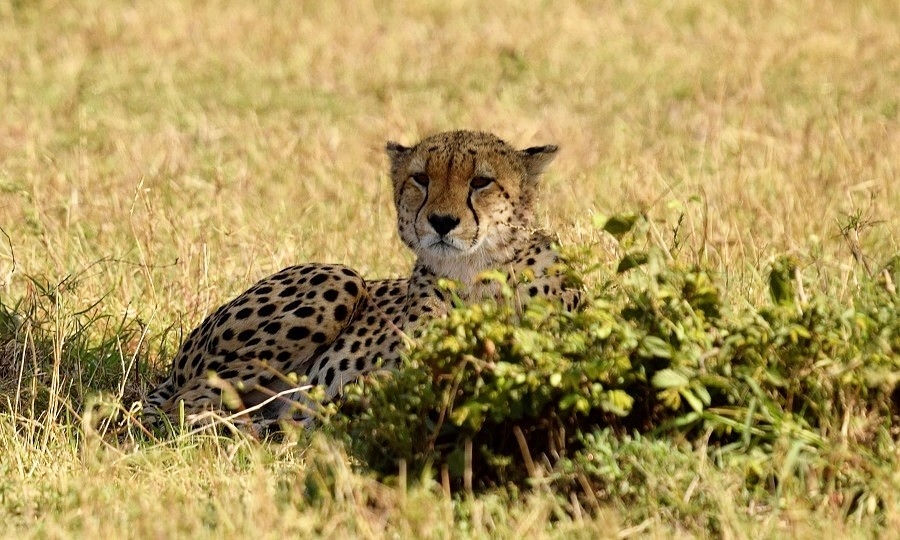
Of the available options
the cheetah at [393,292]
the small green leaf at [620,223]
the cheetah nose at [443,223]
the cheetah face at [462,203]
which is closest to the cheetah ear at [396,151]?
the cheetah at [393,292]

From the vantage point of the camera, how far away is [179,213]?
681 centimetres

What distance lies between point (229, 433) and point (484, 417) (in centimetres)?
115

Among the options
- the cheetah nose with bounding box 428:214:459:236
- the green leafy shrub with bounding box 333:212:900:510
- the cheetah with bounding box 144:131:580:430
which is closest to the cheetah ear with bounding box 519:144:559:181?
the cheetah with bounding box 144:131:580:430

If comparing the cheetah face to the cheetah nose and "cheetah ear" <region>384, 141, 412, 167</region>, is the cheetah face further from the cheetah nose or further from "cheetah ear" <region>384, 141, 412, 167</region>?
"cheetah ear" <region>384, 141, 412, 167</region>

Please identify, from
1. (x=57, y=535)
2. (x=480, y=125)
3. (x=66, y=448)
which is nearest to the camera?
(x=57, y=535)

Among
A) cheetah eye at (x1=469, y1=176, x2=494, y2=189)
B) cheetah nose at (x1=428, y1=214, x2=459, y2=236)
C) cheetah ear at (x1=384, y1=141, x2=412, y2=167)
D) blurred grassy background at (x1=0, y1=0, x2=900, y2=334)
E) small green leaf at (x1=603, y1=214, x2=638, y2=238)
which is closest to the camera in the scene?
small green leaf at (x1=603, y1=214, x2=638, y2=238)

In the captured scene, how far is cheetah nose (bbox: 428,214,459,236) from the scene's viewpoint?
4.61 meters

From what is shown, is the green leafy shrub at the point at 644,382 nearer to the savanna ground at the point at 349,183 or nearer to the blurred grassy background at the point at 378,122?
the savanna ground at the point at 349,183

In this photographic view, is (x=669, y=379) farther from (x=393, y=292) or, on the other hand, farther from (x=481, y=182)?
(x=393, y=292)

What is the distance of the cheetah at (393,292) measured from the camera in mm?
4707

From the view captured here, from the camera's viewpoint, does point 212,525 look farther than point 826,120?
No

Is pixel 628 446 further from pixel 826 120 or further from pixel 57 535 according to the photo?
pixel 826 120

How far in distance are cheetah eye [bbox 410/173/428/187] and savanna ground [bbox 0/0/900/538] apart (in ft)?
1.77

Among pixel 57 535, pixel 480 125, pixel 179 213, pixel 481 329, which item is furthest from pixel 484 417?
pixel 480 125
